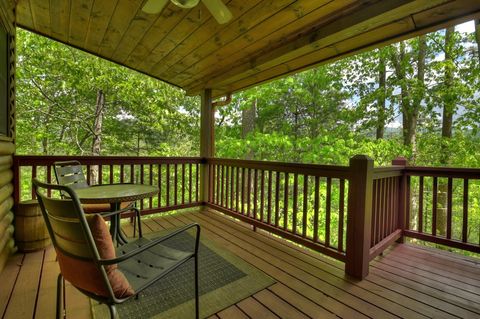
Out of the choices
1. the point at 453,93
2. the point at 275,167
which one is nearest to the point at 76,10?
the point at 275,167

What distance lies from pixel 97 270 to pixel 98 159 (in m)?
2.57

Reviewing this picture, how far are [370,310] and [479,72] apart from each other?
740 cm

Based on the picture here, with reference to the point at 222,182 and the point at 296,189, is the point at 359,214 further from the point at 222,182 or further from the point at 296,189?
the point at 222,182

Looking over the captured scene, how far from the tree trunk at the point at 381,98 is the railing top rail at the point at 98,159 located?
6.34 metres

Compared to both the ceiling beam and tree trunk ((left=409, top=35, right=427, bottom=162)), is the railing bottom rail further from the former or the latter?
tree trunk ((left=409, top=35, right=427, bottom=162))

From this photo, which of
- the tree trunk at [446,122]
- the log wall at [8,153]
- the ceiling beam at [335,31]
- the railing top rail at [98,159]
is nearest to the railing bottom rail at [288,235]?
the railing top rail at [98,159]

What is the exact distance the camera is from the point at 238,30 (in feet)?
8.54

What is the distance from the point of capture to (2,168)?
7.22 ft

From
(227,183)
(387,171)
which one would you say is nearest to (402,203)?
(387,171)

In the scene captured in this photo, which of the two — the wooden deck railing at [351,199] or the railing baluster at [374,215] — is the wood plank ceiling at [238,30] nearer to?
the wooden deck railing at [351,199]

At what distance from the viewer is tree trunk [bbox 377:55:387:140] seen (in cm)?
753

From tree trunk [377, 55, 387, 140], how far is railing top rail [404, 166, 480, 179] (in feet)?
18.0

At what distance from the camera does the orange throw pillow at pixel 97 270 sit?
40.5 inches

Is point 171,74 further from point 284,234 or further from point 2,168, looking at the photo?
point 284,234
